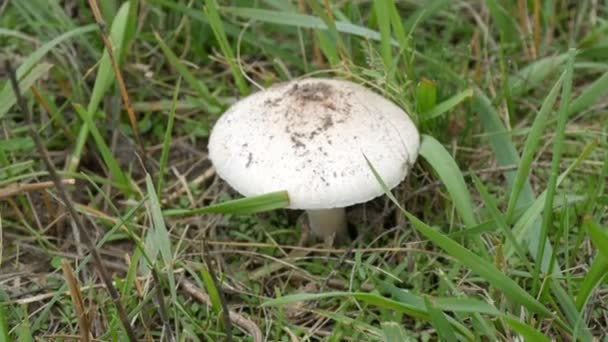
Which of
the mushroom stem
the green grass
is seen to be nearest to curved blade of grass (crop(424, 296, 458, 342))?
the green grass

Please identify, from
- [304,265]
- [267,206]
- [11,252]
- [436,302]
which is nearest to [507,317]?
[436,302]

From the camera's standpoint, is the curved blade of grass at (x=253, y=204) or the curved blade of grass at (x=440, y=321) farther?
the curved blade of grass at (x=253, y=204)

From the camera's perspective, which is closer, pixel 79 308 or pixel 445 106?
pixel 79 308

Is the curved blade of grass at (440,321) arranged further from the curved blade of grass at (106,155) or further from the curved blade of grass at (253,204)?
the curved blade of grass at (106,155)

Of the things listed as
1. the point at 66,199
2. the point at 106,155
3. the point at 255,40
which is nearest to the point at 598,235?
the point at 66,199

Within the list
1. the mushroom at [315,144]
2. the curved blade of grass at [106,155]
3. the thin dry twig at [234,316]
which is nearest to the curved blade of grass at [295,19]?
the mushroom at [315,144]

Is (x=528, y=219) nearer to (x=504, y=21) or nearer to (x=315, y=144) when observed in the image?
(x=315, y=144)
